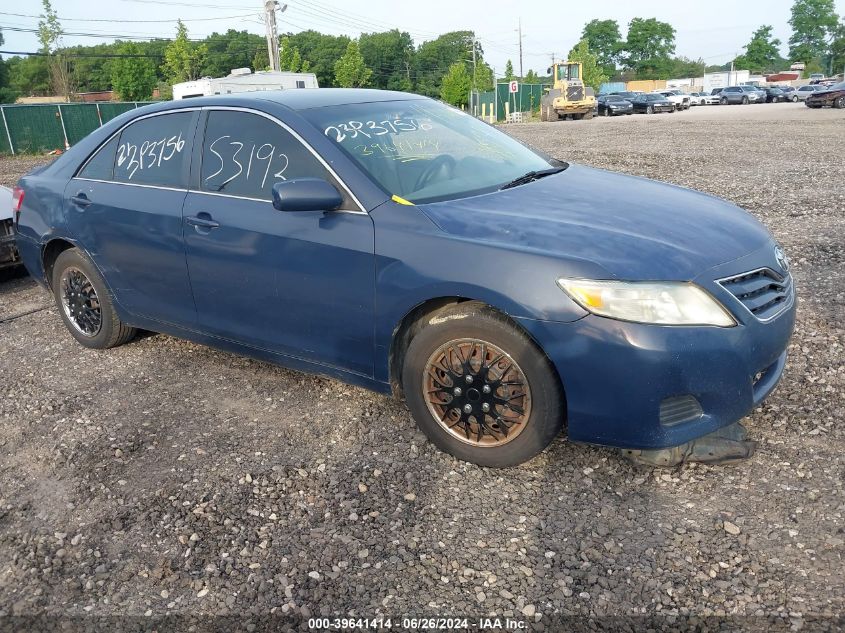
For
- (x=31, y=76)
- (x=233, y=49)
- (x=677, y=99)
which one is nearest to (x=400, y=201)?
(x=677, y=99)

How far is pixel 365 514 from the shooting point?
2963 millimetres

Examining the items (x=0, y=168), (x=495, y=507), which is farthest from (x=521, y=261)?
(x=0, y=168)

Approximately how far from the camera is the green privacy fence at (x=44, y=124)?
1001 inches

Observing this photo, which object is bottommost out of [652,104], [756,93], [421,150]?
[421,150]

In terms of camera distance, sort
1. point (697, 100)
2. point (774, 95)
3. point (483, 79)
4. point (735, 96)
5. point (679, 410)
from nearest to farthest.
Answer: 1. point (679, 410)
2. point (774, 95)
3. point (735, 96)
4. point (697, 100)
5. point (483, 79)

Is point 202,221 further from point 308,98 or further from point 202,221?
point 308,98

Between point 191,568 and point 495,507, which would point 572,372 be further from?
point 191,568

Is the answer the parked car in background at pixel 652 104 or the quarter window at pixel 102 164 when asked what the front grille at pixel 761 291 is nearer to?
the quarter window at pixel 102 164

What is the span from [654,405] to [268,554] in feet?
5.25

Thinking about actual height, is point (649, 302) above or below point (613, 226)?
below

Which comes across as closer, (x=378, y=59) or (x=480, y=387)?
(x=480, y=387)

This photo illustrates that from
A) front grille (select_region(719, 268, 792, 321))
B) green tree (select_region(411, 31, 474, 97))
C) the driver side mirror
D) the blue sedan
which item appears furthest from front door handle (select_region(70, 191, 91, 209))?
green tree (select_region(411, 31, 474, 97))

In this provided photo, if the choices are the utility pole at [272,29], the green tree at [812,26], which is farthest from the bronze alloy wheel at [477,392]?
the green tree at [812,26]

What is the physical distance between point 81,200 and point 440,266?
2.76 metres
